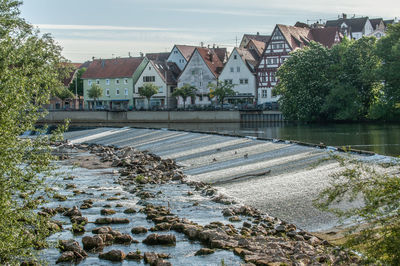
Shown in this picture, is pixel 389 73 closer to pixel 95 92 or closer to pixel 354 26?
pixel 354 26

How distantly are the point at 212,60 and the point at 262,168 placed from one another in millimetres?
77294

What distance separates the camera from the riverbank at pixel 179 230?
14.7 metres

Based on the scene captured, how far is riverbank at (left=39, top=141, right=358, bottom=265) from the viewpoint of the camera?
14719 millimetres

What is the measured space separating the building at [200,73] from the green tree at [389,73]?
4007cm

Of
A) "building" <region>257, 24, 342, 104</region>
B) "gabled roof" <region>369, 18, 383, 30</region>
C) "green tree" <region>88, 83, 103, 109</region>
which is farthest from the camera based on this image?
"gabled roof" <region>369, 18, 383, 30</region>

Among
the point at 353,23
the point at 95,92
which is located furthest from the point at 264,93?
the point at 353,23

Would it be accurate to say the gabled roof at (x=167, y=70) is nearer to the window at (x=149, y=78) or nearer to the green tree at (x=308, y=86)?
the window at (x=149, y=78)

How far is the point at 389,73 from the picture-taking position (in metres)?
64.0

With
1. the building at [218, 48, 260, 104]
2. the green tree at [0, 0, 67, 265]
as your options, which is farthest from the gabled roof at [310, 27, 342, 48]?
the green tree at [0, 0, 67, 265]

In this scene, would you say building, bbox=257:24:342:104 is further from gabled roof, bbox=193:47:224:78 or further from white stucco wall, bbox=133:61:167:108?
white stucco wall, bbox=133:61:167:108

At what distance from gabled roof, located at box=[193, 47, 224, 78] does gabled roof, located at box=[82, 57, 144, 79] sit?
14609 mm

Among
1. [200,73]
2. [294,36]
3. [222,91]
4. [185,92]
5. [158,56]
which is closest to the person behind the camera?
[294,36]

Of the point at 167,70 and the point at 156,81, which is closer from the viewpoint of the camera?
the point at 156,81

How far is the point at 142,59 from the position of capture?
4459 inches
